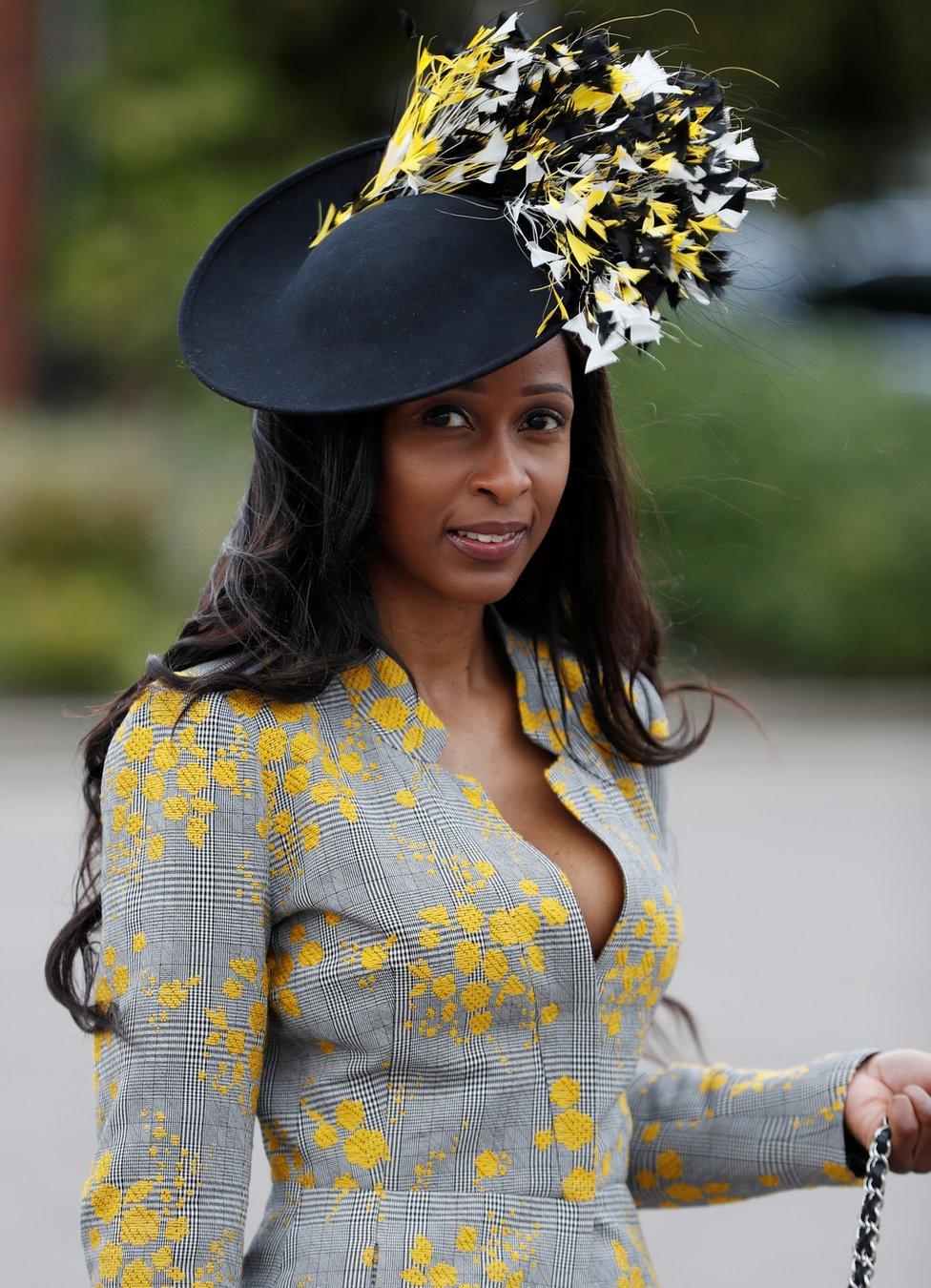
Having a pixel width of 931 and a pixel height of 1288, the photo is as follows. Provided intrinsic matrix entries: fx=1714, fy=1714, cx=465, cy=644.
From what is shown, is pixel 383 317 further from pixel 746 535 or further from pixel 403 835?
pixel 746 535

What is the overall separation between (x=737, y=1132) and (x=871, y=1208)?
24cm

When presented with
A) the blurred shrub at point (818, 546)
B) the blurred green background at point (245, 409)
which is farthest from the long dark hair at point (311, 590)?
the blurred shrub at point (818, 546)

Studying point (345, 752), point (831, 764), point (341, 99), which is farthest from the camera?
point (341, 99)

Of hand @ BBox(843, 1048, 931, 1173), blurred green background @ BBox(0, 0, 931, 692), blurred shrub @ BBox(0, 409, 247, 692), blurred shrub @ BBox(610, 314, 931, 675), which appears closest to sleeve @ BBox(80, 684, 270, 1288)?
hand @ BBox(843, 1048, 931, 1173)

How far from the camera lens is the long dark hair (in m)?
1.79

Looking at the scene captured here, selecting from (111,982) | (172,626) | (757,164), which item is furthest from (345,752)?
(172,626)

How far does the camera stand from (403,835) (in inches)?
69.3

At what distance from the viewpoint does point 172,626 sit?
36.6 ft

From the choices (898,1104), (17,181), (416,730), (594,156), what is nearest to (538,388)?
(594,156)

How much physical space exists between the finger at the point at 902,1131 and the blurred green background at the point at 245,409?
6.43 meters

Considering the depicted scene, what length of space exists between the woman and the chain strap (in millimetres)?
37

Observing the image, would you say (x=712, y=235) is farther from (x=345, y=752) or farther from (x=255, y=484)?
(x=345, y=752)

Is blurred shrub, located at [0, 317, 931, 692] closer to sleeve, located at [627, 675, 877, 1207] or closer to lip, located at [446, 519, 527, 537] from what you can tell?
sleeve, located at [627, 675, 877, 1207]

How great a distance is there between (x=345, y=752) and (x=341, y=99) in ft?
47.3
